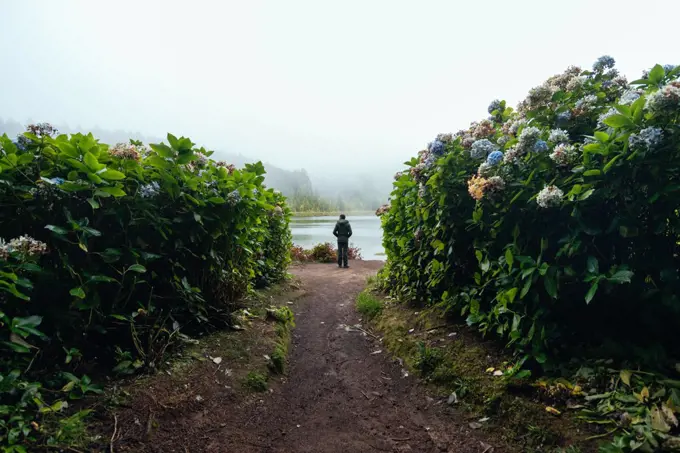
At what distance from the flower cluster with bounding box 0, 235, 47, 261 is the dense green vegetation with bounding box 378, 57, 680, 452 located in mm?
2746

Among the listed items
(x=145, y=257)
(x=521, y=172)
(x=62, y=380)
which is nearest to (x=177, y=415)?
(x=62, y=380)

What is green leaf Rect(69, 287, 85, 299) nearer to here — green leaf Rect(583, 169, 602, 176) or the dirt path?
Result: the dirt path

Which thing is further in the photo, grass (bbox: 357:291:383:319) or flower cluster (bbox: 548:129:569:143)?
grass (bbox: 357:291:383:319)

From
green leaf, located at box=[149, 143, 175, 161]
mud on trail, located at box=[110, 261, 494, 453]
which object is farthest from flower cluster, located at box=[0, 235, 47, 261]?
mud on trail, located at box=[110, 261, 494, 453]

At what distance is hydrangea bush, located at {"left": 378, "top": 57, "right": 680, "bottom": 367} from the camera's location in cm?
195

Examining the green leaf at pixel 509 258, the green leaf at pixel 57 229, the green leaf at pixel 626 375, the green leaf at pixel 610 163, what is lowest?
the green leaf at pixel 626 375

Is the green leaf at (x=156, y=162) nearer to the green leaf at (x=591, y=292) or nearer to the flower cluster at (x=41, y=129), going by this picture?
the flower cluster at (x=41, y=129)

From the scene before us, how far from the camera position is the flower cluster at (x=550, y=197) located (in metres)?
2.09

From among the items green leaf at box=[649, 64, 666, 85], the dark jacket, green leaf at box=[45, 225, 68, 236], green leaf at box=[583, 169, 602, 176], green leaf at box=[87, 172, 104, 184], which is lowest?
the dark jacket

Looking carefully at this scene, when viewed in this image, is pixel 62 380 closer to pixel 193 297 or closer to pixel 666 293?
pixel 193 297

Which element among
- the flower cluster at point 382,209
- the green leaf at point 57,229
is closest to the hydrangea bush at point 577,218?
the green leaf at point 57,229

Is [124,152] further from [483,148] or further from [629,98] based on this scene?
[629,98]

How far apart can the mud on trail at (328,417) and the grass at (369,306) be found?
3.47 ft

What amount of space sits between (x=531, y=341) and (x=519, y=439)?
2.09 feet
